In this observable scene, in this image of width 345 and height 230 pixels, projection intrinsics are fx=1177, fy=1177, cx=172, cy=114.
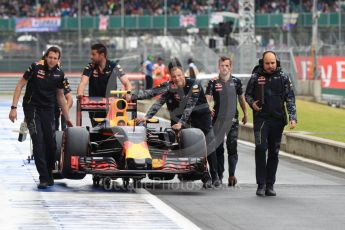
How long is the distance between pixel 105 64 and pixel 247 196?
3.25m

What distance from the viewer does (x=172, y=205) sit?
13.1 m

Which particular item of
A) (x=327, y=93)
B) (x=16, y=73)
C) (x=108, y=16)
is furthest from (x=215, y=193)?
(x=108, y=16)

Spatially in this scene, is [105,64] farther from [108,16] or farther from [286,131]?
[108,16]

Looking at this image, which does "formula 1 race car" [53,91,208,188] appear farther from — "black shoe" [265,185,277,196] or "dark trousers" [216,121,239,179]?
"black shoe" [265,185,277,196]

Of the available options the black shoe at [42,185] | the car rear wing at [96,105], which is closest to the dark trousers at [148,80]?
the car rear wing at [96,105]

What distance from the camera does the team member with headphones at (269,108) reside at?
14445 mm

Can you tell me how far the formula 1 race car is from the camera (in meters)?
14.3

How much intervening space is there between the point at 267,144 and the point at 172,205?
6.43ft

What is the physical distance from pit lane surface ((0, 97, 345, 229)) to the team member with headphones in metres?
0.33

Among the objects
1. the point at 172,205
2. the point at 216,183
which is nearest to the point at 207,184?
the point at 216,183

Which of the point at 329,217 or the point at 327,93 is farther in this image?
the point at 327,93

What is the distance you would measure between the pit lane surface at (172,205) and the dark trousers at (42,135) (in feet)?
1.12

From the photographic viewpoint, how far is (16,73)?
217 ft

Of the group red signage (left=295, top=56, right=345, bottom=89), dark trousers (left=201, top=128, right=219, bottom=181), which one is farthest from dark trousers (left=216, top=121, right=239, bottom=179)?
red signage (left=295, top=56, right=345, bottom=89)
